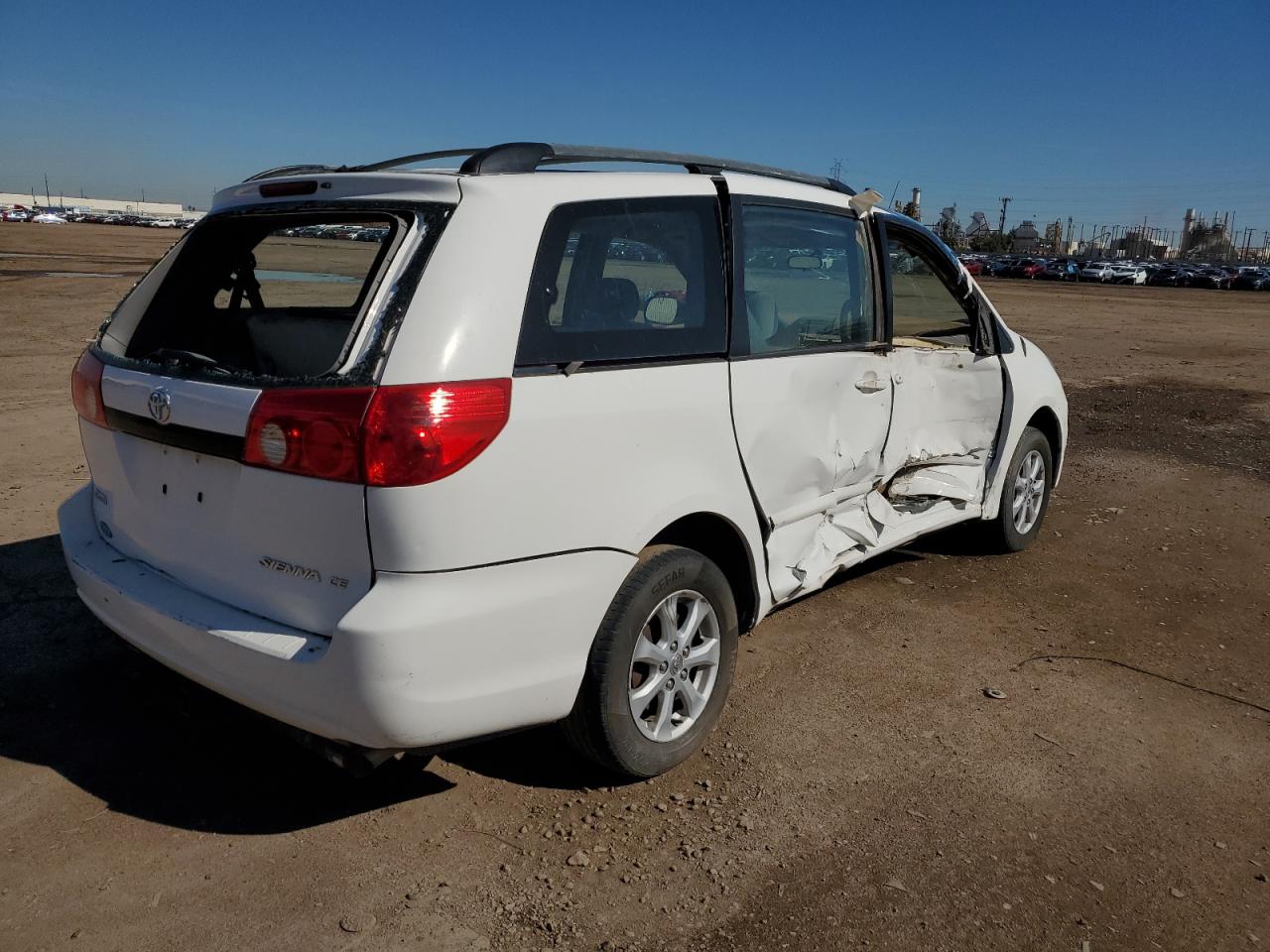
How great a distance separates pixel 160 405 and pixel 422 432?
2.93 ft

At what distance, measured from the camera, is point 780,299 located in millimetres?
3818

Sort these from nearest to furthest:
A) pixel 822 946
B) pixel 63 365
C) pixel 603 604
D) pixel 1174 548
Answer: pixel 822 946 → pixel 603 604 → pixel 1174 548 → pixel 63 365

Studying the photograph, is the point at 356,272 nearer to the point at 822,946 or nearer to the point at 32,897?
the point at 32,897

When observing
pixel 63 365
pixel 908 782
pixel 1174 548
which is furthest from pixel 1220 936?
pixel 63 365

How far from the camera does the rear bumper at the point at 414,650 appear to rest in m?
2.48

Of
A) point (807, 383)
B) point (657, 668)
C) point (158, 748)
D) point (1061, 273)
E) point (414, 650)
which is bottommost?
point (158, 748)

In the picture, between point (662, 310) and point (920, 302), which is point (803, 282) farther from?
point (920, 302)

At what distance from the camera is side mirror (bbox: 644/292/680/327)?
322cm

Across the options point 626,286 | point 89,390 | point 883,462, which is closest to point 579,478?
point 626,286

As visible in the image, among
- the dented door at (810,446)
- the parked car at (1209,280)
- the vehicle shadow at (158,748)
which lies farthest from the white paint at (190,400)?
the parked car at (1209,280)

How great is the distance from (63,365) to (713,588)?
10.1 meters

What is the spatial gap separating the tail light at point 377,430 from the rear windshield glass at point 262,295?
1.49 feet

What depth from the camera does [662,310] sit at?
3.27m

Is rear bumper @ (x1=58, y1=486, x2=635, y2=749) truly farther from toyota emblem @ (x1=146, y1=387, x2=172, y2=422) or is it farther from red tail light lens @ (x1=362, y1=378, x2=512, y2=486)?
toyota emblem @ (x1=146, y1=387, x2=172, y2=422)
